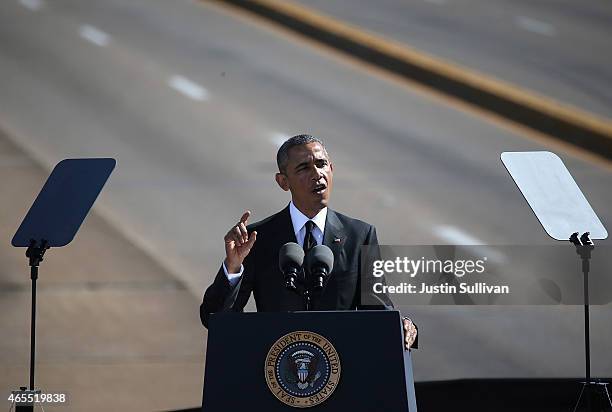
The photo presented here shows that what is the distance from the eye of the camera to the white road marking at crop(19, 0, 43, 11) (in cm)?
506

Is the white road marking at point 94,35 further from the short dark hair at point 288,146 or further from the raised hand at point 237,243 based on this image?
the raised hand at point 237,243

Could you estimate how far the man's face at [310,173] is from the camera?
10.5 feet

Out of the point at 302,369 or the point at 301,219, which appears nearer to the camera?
the point at 302,369

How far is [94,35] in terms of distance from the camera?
16.3 feet

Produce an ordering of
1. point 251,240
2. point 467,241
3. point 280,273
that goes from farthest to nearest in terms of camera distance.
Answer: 1. point 467,241
2. point 280,273
3. point 251,240

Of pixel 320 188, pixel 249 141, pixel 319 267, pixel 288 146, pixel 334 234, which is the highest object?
pixel 249 141

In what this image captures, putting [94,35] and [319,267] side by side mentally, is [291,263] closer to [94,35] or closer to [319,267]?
[319,267]

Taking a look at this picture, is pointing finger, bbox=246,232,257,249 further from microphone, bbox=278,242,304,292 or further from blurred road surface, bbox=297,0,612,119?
blurred road surface, bbox=297,0,612,119

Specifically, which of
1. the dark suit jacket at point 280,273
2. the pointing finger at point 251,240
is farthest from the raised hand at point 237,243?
the dark suit jacket at point 280,273

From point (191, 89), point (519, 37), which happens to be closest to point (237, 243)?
point (191, 89)

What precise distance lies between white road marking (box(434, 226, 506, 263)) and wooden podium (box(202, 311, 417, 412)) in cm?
207

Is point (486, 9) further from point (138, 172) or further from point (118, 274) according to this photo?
point (118, 274)

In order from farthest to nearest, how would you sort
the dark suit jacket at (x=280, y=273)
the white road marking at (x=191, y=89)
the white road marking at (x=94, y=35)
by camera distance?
the white road marking at (x=94, y=35) → the white road marking at (x=191, y=89) → the dark suit jacket at (x=280, y=273)

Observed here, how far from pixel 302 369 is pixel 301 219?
3.01 feet
